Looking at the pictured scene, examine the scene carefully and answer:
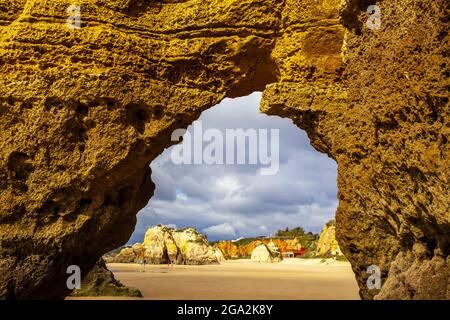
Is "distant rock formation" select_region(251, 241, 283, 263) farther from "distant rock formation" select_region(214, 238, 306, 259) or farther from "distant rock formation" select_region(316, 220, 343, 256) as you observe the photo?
"distant rock formation" select_region(214, 238, 306, 259)

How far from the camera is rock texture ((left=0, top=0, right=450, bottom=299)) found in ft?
28.5

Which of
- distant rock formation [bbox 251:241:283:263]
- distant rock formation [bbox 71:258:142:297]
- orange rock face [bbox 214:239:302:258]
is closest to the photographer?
distant rock formation [bbox 71:258:142:297]

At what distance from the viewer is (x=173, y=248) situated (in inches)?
1415

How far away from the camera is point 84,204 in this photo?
30.2ft

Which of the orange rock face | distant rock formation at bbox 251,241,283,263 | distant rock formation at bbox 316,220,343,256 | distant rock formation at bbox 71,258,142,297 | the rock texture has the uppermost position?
the rock texture

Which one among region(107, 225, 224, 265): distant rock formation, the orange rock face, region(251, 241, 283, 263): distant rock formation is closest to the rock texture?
region(107, 225, 224, 265): distant rock formation

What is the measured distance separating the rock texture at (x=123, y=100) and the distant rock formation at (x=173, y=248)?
2567 cm

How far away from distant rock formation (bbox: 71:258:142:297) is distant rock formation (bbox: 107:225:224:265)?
2040cm

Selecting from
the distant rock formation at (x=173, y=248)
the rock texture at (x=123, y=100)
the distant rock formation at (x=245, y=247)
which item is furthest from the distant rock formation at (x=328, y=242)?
the rock texture at (x=123, y=100)

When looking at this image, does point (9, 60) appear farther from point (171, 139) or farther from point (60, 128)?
point (171, 139)

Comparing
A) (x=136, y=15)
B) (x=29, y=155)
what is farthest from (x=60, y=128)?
(x=136, y=15)

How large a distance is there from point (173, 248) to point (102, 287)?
2143 cm

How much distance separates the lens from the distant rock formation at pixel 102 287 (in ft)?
47.2

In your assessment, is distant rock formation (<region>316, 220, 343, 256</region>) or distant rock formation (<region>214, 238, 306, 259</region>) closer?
distant rock formation (<region>316, 220, 343, 256</region>)
